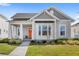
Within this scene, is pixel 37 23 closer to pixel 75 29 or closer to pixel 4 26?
pixel 4 26

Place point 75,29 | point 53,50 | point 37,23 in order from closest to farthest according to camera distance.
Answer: point 53,50
point 75,29
point 37,23

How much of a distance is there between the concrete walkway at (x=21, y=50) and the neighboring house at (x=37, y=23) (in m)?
0.19

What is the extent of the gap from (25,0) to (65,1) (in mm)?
1037

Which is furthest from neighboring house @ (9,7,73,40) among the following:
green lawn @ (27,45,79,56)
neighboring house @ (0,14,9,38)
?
green lawn @ (27,45,79,56)

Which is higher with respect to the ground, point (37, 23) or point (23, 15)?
point (23, 15)

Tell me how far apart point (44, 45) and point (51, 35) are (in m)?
0.33

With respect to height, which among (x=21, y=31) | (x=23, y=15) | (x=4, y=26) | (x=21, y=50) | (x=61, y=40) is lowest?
(x=21, y=50)

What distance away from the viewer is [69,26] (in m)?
37.8

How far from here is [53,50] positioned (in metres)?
37.6

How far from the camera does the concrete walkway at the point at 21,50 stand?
1478 inches

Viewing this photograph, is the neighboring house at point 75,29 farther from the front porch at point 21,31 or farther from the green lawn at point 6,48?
the green lawn at point 6,48

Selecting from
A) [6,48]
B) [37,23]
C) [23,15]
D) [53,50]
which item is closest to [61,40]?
[53,50]

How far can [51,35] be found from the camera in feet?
124

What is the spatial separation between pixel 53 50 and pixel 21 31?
1.01 meters
